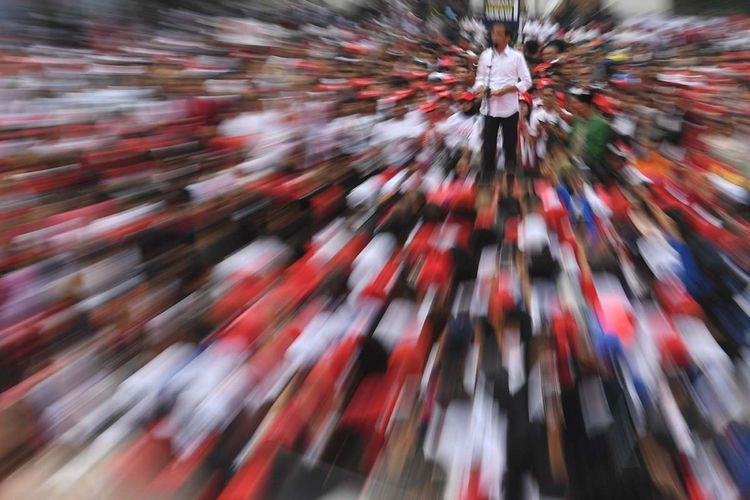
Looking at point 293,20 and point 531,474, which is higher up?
point 293,20

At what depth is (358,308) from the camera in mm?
1749

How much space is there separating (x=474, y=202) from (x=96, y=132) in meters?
2.41

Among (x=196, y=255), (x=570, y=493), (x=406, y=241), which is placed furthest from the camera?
(x=406, y=241)

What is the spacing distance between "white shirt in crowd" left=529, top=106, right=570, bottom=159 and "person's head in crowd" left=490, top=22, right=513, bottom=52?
1149mm

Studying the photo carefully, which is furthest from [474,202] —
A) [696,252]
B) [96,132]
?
[96,132]

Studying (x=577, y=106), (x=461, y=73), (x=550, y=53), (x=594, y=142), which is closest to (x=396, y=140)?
(x=594, y=142)

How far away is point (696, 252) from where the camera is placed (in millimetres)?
2111

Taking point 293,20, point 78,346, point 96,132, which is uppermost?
point 293,20

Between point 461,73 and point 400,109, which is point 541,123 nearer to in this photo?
point 400,109

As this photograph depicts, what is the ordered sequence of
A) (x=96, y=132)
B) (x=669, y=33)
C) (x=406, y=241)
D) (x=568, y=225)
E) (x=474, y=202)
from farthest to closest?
(x=669, y=33)
(x=96, y=132)
(x=474, y=202)
(x=568, y=225)
(x=406, y=241)

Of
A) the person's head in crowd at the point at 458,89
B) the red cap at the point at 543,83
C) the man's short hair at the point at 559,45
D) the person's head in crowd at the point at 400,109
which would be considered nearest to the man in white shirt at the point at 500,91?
the person's head in crowd at the point at 400,109

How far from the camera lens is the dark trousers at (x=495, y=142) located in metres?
3.65

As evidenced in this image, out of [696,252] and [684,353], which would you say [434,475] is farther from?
[696,252]

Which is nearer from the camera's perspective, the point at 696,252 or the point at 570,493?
the point at 570,493
